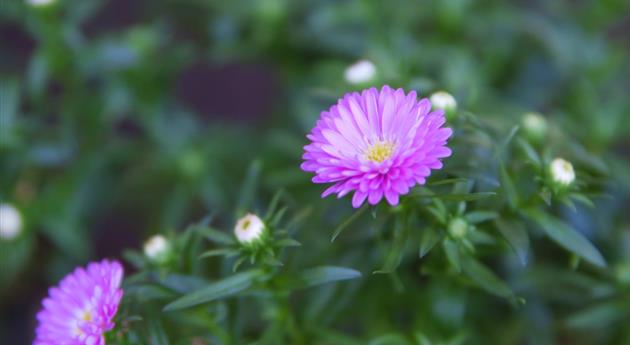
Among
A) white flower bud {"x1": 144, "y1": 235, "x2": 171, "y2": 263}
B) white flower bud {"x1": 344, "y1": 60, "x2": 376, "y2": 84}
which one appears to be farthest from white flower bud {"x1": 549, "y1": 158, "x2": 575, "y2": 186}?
white flower bud {"x1": 144, "y1": 235, "x2": 171, "y2": 263}

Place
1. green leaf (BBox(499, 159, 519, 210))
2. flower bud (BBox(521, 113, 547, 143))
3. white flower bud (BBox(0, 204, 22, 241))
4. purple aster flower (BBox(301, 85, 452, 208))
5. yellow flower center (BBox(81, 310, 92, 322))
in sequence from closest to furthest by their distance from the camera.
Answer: purple aster flower (BBox(301, 85, 452, 208)) → yellow flower center (BBox(81, 310, 92, 322)) → green leaf (BBox(499, 159, 519, 210)) → flower bud (BBox(521, 113, 547, 143)) → white flower bud (BBox(0, 204, 22, 241))

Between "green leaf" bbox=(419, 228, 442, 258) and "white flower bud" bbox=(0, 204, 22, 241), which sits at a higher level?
"white flower bud" bbox=(0, 204, 22, 241)

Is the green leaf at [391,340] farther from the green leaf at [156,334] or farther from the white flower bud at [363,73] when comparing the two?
the white flower bud at [363,73]

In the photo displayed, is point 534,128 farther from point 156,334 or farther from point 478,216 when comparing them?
point 156,334

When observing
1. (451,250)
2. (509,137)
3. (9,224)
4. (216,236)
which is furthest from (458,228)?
(9,224)

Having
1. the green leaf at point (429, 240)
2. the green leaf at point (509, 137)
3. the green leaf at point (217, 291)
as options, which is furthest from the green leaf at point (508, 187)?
the green leaf at point (217, 291)

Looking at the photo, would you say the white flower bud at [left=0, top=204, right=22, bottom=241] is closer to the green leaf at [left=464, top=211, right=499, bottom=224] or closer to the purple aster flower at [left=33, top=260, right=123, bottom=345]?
the purple aster flower at [left=33, top=260, right=123, bottom=345]

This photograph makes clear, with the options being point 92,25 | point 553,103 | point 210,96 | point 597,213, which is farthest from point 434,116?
point 92,25
